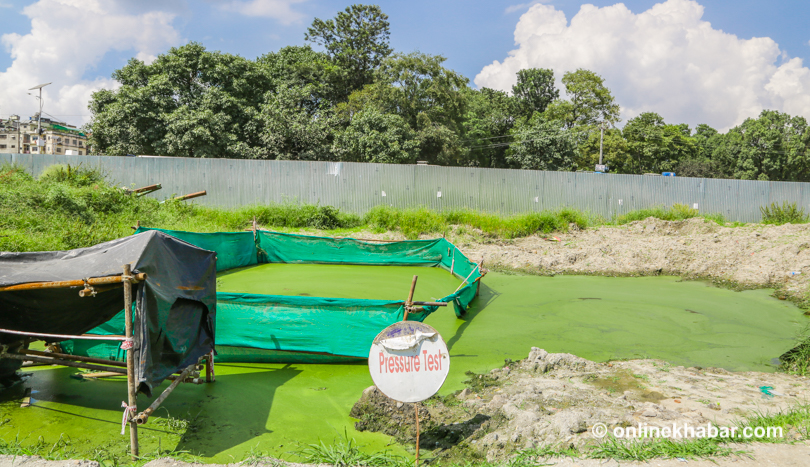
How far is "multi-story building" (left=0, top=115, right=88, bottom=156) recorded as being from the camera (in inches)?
2309

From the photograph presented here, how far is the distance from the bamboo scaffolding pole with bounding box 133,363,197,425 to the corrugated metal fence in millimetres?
12732

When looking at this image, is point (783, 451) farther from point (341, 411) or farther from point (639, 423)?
point (341, 411)

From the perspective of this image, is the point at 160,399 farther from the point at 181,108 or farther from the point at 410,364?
the point at 181,108

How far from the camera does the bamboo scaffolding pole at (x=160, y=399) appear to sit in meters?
3.60

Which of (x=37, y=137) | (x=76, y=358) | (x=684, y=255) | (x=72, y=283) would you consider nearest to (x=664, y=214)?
(x=684, y=255)

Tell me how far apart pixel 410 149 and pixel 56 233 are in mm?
17254

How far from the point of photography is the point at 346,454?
11.2ft

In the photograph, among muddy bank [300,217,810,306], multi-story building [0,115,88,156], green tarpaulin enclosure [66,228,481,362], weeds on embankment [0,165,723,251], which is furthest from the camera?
multi-story building [0,115,88,156]

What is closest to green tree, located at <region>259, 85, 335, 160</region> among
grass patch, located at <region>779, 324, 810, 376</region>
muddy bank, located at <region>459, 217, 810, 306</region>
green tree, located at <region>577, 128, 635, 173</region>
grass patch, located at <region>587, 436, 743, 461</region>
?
muddy bank, located at <region>459, 217, 810, 306</region>

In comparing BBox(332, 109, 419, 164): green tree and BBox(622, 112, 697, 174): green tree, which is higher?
BBox(622, 112, 697, 174): green tree

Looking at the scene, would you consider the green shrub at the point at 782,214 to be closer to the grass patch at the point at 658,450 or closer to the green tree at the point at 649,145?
the grass patch at the point at 658,450

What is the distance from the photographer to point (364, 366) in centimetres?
545

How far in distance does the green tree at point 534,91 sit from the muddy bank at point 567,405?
137 feet

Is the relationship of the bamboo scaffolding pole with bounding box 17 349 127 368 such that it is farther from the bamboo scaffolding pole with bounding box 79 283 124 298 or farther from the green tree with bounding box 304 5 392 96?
the green tree with bounding box 304 5 392 96
